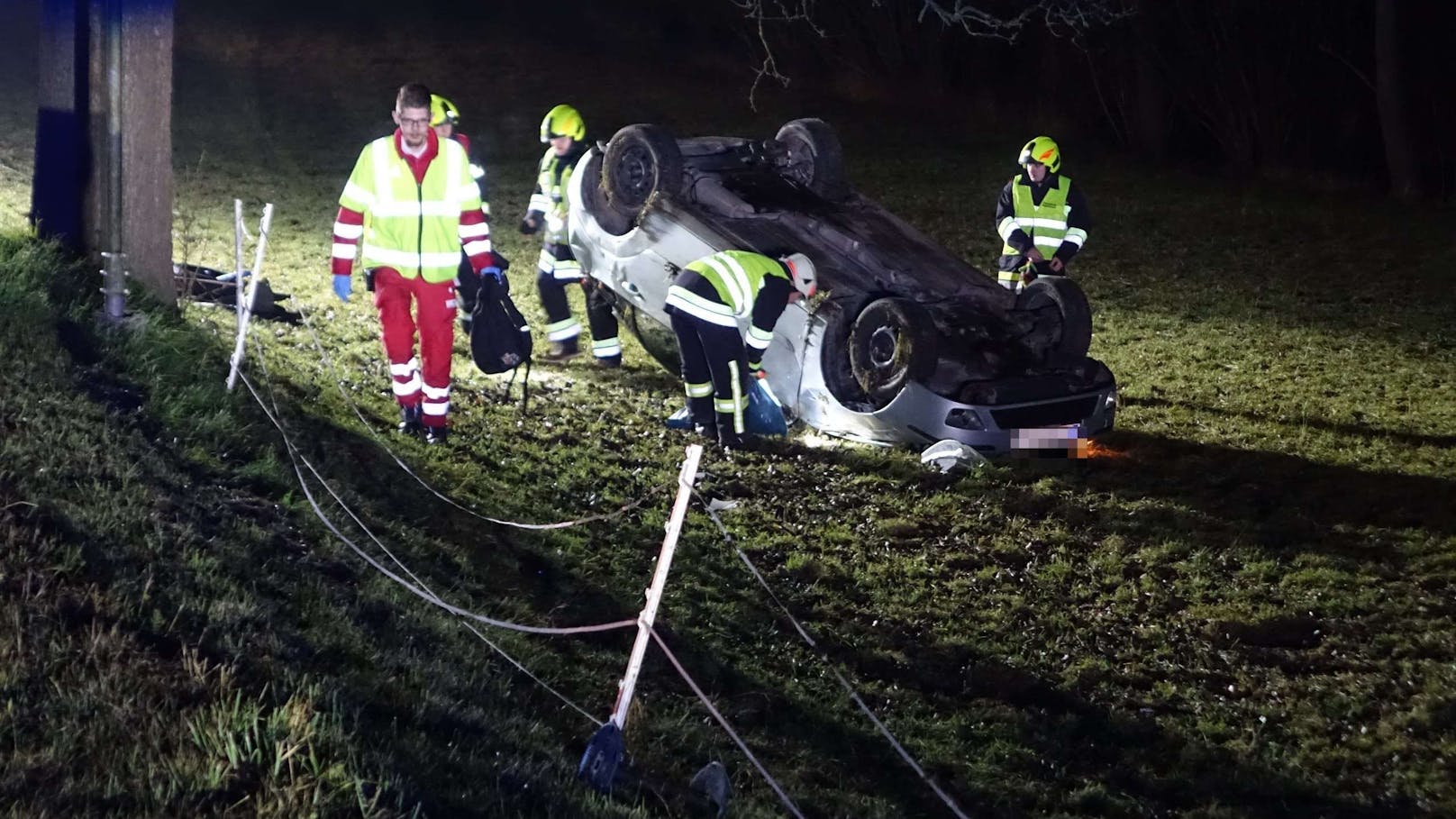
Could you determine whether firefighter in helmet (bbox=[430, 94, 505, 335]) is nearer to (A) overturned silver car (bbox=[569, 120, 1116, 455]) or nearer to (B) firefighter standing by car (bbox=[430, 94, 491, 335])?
(B) firefighter standing by car (bbox=[430, 94, 491, 335])

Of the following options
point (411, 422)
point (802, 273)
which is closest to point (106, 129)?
point (411, 422)

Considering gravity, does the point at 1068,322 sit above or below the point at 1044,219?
below

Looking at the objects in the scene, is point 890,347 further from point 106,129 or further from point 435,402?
point 106,129

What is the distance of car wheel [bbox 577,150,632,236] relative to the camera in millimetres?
8203

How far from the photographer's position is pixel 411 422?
718 centimetres

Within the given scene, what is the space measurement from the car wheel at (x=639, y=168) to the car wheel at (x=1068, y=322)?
227 centimetres

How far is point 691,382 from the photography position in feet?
24.6

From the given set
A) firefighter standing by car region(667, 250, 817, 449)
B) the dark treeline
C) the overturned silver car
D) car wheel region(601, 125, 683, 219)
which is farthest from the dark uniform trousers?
the dark treeline

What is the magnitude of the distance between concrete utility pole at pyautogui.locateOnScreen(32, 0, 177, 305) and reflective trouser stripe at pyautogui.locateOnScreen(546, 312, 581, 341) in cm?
269

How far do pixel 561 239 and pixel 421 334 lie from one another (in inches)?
79.0

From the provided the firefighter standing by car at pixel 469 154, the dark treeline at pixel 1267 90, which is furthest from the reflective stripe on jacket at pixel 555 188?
the dark treeline at pixel 1267 90

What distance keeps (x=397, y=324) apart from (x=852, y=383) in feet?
7.94

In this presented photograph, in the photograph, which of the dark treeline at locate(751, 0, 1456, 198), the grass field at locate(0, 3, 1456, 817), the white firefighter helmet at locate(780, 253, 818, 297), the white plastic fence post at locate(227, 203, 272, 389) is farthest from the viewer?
Result: the dark treeline at locate(751, 0, 1456, 198)

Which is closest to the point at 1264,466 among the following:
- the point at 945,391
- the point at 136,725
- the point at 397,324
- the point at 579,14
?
the point at 945,391
